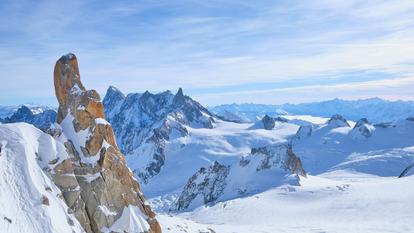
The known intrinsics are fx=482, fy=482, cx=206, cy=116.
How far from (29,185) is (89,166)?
7840 millimetres

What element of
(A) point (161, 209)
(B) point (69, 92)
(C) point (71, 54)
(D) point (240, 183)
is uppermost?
(C) point (71, 54)

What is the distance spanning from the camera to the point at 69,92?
2188 inches

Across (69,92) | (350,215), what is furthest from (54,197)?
(350,215)

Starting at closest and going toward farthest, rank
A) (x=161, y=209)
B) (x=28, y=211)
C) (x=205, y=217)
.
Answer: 1. (x=28, y=211)
2. (x=205, y=217)
3. (x=161, y=209)

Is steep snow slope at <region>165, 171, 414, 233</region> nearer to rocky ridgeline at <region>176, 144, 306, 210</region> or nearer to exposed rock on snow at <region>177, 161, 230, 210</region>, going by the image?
rocky ridgeline at <region>176, 144, 306, 210</region>

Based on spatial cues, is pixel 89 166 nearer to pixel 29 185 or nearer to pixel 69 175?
pixel 69 175

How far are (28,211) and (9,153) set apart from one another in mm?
6736

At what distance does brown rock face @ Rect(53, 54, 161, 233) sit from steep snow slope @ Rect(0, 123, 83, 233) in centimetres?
160

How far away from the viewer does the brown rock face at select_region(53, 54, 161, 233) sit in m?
46.5

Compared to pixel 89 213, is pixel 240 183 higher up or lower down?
lower down

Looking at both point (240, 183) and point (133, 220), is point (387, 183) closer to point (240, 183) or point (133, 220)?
point (240, 183)

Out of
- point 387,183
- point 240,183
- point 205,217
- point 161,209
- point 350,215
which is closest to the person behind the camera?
point 350,215

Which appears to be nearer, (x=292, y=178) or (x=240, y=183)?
(x=292, y=178)

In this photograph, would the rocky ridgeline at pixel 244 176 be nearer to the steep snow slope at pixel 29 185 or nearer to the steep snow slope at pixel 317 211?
the steep snow slope at pixel 317 211
